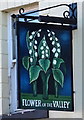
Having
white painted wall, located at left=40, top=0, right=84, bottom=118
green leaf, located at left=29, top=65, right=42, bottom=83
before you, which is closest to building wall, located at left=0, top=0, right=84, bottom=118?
white painted wall, located at left=40, top=0, right=84, bottom=118

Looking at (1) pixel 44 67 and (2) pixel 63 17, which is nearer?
(1) pixel 44 67

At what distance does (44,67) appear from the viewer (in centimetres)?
696

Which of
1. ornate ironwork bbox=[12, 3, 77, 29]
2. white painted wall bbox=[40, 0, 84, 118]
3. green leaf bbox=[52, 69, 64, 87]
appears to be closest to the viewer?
green leaf bbox=[52, 69, 64, 87]

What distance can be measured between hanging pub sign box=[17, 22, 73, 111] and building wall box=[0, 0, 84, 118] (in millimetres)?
467

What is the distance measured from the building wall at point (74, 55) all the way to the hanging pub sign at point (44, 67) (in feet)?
1.53

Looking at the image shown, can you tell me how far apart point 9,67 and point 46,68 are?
2.26m

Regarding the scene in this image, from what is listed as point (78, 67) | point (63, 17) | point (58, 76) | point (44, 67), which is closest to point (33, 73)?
point (44, 67)

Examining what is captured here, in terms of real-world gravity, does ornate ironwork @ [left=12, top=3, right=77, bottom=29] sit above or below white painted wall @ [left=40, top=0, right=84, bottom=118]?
above

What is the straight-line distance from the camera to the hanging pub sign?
6.88 metres

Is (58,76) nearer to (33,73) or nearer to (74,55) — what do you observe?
(33,73)

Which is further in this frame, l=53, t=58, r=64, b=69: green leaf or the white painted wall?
the white painted wall

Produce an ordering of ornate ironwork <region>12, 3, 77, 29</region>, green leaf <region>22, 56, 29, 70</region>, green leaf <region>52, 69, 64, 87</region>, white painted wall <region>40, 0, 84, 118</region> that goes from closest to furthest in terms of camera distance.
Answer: green leaf <region>22, 56, 29, 70</region> < green leaf <region>52, 69, 64, 87</region> < ornate ironwork <region>12, 3, 77, 29</region> < white painted wall <region>40, 0, 84, 118</region>

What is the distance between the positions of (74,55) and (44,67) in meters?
0.85

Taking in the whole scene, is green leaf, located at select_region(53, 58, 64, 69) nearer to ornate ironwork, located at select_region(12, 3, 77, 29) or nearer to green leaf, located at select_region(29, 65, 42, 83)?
green leaf, located at select_region(29, 65, 42, 83)
